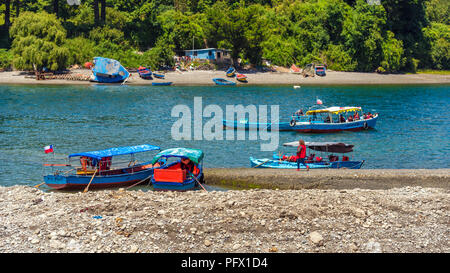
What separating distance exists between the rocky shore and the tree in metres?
73.3

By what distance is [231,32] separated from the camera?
10688cm

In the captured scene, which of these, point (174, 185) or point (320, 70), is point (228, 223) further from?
point (320, 70)

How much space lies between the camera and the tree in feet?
297

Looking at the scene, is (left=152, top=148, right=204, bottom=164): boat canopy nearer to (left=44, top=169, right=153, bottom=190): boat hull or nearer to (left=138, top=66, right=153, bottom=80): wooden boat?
(left=44, top=169, right=153, bottom=190): boat hull

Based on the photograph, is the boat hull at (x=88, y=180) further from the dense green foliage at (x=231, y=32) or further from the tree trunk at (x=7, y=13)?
the tree trunk at (x=7, y=13)

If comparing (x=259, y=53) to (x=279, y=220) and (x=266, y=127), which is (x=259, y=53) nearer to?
(x=266, y=127)

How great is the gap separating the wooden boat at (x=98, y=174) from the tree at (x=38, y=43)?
6674 cm

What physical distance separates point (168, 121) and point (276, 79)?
2049 inches

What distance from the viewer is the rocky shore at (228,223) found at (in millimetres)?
17625

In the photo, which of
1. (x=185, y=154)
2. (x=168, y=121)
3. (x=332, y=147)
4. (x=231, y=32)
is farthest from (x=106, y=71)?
(x=332, y=147)

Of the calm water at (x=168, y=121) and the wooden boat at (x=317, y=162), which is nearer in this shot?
the wooden boat at (x=317, y=162)

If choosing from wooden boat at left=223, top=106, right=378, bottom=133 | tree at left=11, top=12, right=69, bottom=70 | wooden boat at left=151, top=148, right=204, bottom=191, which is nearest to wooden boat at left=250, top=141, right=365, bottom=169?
wooden boat at left=151, top=148, right=204, bottom=191

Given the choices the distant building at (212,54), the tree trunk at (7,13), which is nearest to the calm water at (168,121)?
the distant building at (212,54)

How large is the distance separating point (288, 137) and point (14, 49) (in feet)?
222
